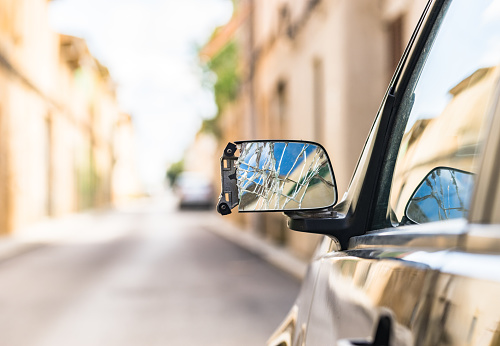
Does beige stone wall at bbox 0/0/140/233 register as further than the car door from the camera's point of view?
Yes

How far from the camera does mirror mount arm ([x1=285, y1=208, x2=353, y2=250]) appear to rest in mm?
1614

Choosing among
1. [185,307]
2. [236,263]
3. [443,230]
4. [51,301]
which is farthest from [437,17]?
[236,263]

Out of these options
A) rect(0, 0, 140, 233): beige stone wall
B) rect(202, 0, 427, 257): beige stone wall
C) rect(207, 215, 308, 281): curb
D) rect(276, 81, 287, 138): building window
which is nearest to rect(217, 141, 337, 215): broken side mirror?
rect(207, 215, 308, 281): curb

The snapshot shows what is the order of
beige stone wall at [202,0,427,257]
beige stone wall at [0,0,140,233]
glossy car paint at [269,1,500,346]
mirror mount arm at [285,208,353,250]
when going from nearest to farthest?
1. glossy car paint at [269,1,500,346]
2. mirror mount arm at [285,208,353,250]
3. beige stone wall at [202,0,427,257]
4. beige stone wall at [0,0,140,233]

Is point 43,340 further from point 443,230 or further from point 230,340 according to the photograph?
point 443,230

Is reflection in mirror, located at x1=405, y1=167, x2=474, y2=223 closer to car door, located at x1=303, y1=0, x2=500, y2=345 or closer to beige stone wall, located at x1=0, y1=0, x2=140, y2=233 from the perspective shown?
car door, located at x1=303, y1=0, x2=500, y2=345

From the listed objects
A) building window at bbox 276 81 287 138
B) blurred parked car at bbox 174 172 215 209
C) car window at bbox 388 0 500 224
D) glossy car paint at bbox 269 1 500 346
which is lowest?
blurred parked car at bbox 174 172 215 209

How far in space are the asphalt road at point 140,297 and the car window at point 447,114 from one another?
4.01m

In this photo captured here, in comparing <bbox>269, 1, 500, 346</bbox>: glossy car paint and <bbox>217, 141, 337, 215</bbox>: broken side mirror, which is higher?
<bbox>217, 141, 337, 215</bbox>: broken side mirror

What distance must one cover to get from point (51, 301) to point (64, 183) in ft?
61.1

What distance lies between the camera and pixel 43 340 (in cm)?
534

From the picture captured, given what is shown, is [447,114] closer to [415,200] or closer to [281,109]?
[415,200]

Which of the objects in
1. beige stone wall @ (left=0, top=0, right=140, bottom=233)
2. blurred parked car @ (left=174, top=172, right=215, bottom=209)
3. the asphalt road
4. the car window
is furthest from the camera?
blurred parked car @ (left=174, top=172, right=215, bottom=209)

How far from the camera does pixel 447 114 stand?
4.56 ft
